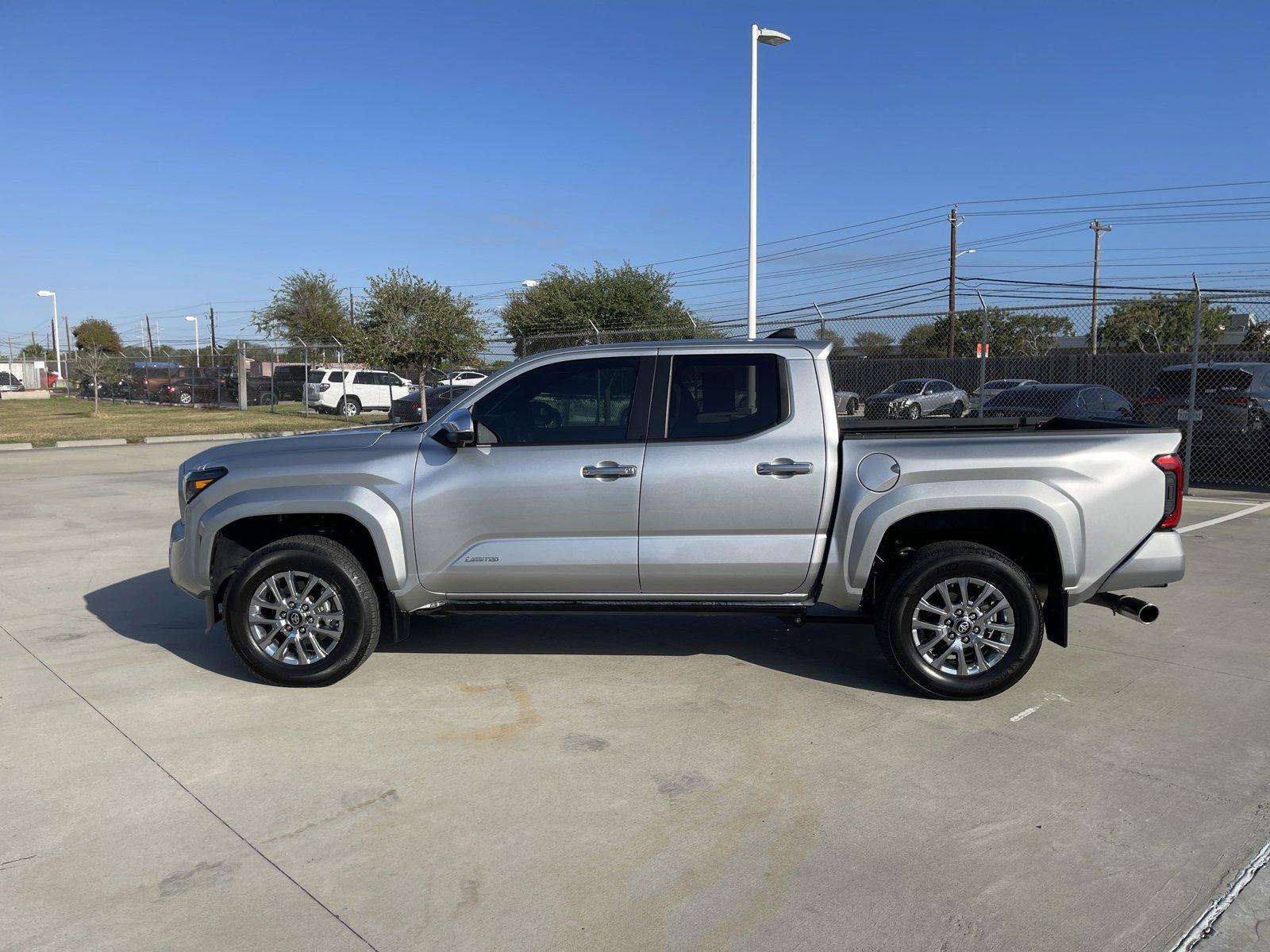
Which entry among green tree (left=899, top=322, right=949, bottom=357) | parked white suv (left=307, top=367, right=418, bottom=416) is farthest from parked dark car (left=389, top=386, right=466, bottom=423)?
green tree (left=899, top=322, right=949, bottom=357)

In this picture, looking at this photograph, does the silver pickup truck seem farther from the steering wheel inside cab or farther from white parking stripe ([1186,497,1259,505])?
white parking stripe ([1186,497,1259,505])

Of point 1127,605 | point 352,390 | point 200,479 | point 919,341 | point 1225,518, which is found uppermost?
point 919,341

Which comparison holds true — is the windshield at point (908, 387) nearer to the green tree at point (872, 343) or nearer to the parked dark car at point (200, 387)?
the green tree at point (872, 343)

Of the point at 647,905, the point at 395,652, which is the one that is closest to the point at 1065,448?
the point at 647,905

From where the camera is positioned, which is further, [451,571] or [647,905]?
[451,571]

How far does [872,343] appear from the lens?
1803 cm

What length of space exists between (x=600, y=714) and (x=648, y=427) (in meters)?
1.51

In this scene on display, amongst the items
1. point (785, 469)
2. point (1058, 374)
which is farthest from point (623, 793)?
point (1058, 374)

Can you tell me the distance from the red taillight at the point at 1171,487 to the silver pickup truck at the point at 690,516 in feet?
0.05

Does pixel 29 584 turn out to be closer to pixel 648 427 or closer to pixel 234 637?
pixel 234 637

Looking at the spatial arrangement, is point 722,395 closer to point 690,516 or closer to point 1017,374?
point 690,516

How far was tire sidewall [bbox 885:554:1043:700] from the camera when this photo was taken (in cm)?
489

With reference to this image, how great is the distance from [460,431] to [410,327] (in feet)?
58.9

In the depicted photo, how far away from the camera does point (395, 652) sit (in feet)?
19.7
